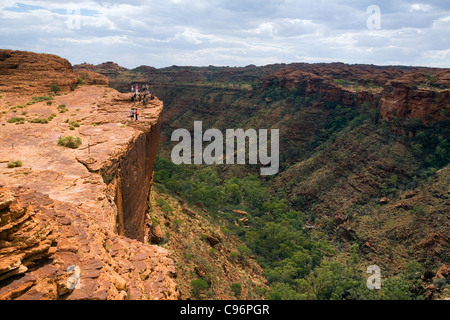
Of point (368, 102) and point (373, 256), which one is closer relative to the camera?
point (373, 256)

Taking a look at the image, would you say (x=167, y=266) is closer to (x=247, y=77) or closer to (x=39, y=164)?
(x=39, y=164)

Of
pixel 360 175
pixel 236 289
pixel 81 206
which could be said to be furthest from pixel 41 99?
pixel 360 175

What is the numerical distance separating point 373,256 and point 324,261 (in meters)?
4.95

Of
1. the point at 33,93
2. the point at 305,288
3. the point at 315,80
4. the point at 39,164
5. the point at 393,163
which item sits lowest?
the point at 305,288

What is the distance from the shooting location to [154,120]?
20250mm
